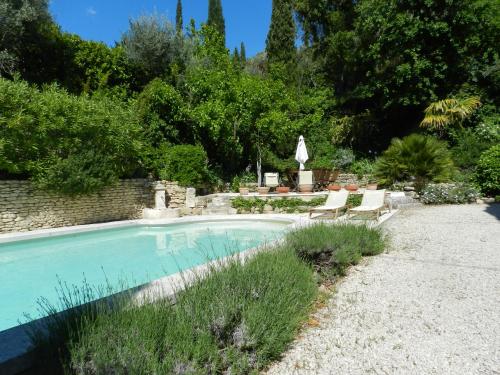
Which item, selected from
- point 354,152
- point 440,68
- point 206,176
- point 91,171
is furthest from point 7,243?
point 440,68

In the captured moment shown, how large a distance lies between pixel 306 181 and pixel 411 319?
407 inches

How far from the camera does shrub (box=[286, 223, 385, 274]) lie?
4422mm

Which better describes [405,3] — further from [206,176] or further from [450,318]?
[450,318]

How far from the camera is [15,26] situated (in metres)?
11.2

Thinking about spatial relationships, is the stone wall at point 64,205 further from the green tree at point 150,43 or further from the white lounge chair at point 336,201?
the white lounge chair at point 336,201

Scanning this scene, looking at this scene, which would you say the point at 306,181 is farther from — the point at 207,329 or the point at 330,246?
the point at 207,329

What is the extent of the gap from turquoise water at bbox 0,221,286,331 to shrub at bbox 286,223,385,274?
60 cm

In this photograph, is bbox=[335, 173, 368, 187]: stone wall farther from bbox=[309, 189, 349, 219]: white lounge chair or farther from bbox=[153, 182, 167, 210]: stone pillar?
bbox=[153, 182, 167, 210]: stone pillar

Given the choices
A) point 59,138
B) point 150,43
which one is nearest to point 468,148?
point 150,43

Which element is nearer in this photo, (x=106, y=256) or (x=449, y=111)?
(x=106, y=256)

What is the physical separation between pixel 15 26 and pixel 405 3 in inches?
604

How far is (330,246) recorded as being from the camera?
448 cm

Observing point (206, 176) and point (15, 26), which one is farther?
point (206, 176)

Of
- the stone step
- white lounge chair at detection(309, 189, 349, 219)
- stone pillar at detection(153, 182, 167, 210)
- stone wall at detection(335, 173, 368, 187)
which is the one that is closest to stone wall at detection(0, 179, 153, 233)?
stone pillar at detection(153, 182, 167, 210)
